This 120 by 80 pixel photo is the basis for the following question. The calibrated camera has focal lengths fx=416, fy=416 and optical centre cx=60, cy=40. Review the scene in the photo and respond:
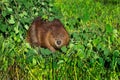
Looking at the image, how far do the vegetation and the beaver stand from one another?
93mm

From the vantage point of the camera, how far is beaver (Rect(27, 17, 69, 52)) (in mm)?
5445

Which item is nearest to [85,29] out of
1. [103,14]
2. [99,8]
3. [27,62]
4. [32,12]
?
[32,12]

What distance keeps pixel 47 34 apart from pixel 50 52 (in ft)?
0.87

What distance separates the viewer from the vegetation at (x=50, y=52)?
15.6 ft

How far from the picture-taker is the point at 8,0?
628cm

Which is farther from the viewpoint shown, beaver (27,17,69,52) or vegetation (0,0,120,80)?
beaver (27,17,69,52)

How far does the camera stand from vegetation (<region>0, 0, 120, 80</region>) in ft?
15.6

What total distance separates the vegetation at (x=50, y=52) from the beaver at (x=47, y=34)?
0.09 meters

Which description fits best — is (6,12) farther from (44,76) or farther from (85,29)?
(44,76)

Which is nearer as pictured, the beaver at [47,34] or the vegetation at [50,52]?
the vegetation at [50,52]

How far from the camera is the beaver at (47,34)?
17.9 ft

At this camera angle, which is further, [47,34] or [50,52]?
[47,34]

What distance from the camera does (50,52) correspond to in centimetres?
546

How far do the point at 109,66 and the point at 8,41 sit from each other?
55.1 inches
